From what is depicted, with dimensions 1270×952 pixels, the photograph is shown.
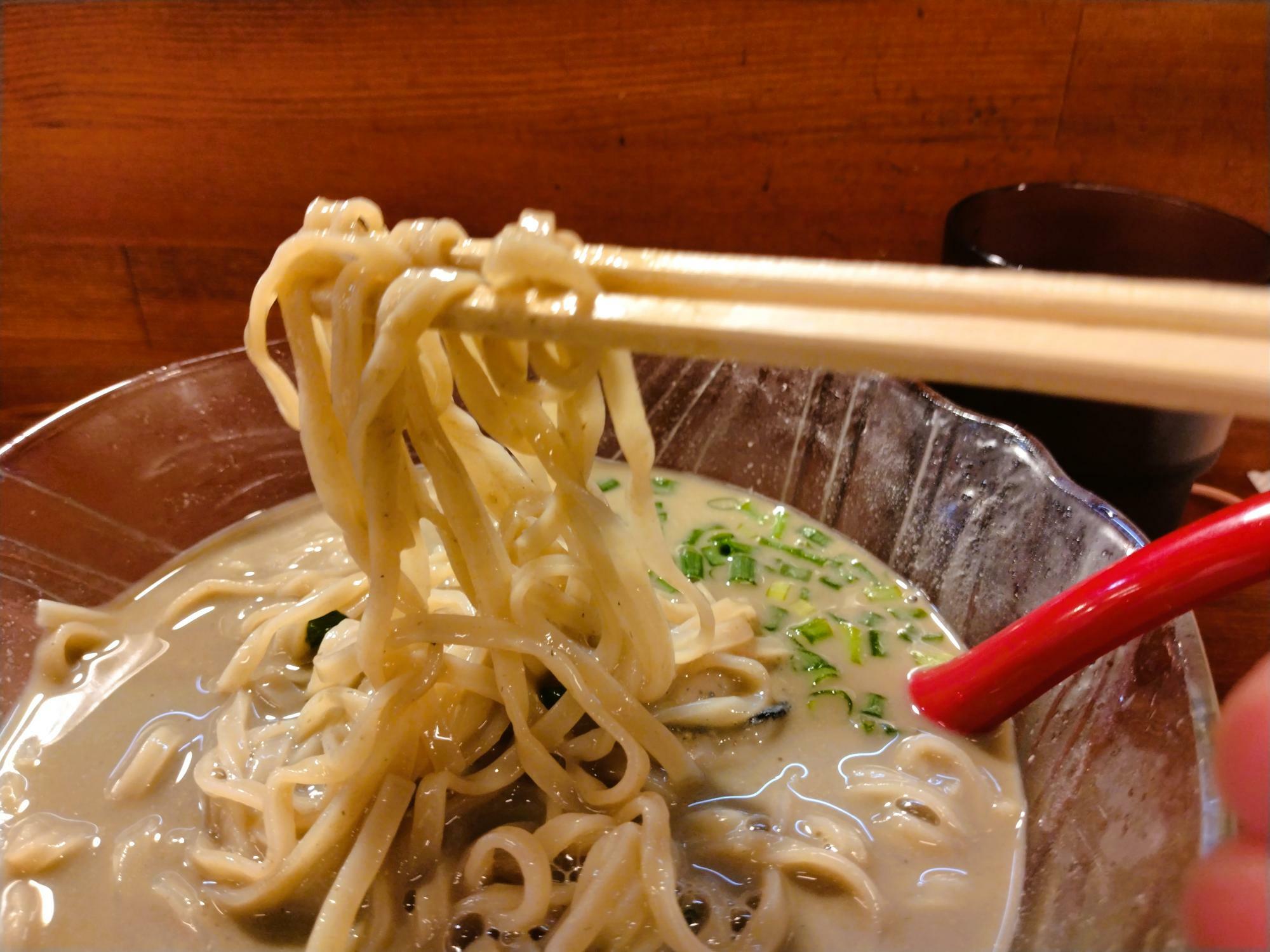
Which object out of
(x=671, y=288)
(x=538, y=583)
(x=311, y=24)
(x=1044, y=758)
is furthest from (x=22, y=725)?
(x=311, y=24)

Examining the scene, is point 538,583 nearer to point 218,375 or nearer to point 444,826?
point 444,826

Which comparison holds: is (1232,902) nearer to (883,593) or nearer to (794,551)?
(883,593)

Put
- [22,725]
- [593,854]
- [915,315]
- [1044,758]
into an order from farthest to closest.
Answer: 1. [22,725]
2. [1044,758]
3. [593,854]
4. [915,315]

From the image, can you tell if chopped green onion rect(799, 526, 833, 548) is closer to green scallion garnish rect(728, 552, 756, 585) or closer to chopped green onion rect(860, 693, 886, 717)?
green scallion garnish rect(728, 552, 756, 585)

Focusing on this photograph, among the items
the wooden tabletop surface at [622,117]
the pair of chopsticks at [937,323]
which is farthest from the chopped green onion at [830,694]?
the wooden tabletop surface at [622,117]

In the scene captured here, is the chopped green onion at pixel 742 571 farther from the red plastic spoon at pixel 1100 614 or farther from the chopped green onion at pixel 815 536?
the red plastic spoon at pixel 1100 614

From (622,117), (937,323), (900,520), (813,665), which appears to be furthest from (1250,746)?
(622,117)
